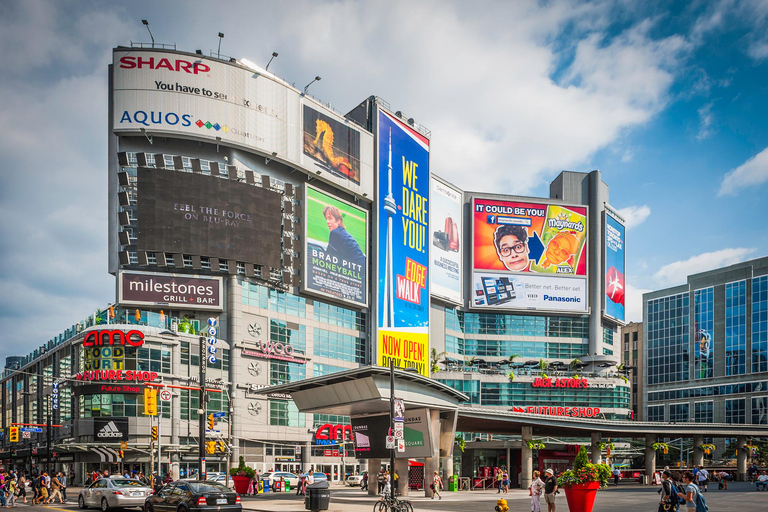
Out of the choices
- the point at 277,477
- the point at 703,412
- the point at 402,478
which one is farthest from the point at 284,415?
the point at 703,412

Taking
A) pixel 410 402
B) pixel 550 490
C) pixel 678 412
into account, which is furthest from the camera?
pixel 678 412

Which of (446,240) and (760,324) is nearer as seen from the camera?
(446,240)

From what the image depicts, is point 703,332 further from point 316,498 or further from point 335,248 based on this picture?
point 316,498

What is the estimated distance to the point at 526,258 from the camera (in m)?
127

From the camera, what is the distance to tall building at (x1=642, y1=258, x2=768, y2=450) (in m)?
130

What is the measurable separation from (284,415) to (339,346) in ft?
43.6

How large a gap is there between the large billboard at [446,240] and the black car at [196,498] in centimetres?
8676

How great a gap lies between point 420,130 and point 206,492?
9386 cm

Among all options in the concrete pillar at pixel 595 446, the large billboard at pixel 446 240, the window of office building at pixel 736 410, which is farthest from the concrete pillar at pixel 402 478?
the window of office building at pixel 736 410

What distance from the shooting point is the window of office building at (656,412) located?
14799cm

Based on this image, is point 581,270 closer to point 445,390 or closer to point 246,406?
point 246,406

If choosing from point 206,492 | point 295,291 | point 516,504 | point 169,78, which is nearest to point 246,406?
point 295,291

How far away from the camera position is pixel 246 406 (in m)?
83.2

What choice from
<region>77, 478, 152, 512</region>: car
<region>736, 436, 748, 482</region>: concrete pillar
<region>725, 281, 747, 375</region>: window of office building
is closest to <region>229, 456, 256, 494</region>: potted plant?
<region>77, 478, 152, 512</region>: car
